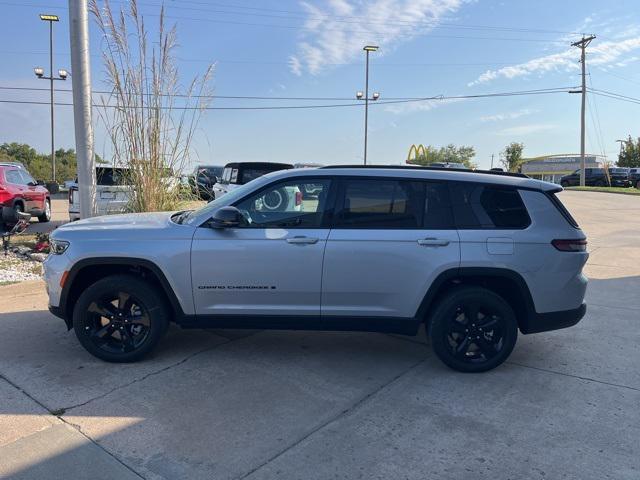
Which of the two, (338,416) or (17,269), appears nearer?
(338,416)

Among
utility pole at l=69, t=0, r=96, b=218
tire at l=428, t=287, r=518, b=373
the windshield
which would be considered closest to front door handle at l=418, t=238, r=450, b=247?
tire at l=428, t=287, r=518, b=373

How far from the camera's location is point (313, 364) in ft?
14.1

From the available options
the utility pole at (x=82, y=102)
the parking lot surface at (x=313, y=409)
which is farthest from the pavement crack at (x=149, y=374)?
the utility pole at (x=82, y=102)

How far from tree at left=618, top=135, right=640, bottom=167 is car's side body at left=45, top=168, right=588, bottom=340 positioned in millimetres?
72191

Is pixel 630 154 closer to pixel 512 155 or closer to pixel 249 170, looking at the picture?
pixel 512 155

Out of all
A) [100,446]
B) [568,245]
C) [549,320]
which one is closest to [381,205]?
[568,245]

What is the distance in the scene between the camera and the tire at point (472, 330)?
4.05 meters

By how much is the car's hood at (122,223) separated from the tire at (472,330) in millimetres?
2474

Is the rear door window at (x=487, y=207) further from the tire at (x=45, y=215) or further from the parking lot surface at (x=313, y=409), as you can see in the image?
the tire at (x=45, y=215)

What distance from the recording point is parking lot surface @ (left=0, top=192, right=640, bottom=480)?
2859 mm

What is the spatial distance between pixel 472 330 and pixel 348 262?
1.19 metres

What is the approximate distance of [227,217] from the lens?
3898 millimetres

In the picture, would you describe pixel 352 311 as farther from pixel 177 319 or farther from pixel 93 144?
pixel 93 144

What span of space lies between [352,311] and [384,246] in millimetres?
603
